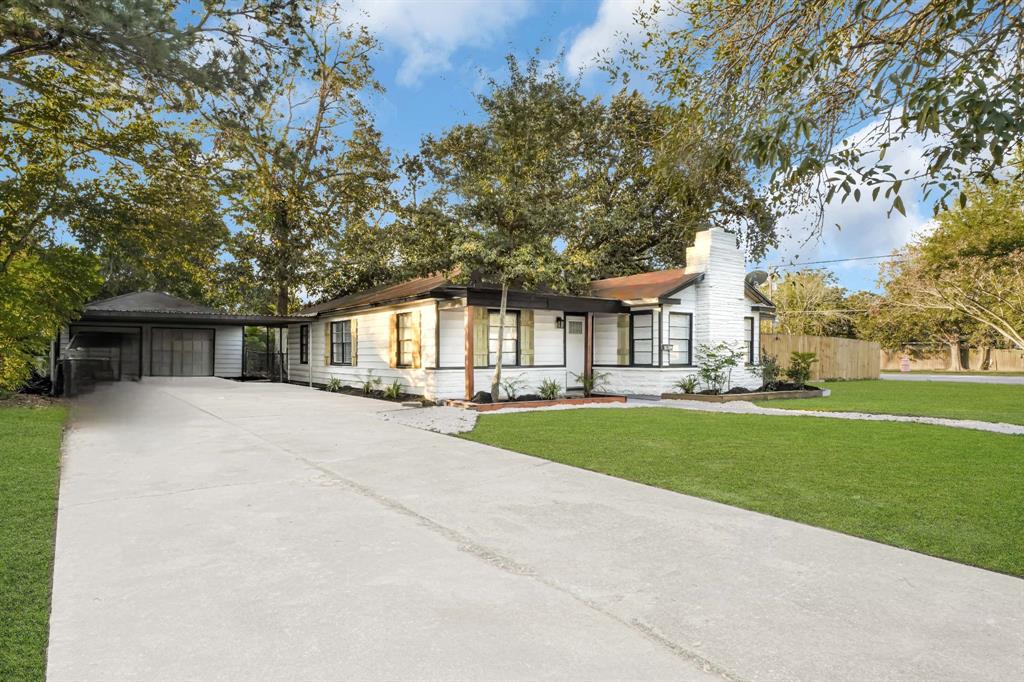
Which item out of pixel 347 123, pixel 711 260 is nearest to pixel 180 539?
pixel 711 260

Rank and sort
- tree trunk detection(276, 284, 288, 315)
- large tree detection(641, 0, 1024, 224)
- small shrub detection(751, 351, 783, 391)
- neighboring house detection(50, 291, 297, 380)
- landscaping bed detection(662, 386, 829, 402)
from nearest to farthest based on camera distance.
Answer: large tree detection(641, 0, 1024, 224), landscaping bed detection(662, 386, 829, 402), small shrub detection(751, 351, 783, 391), neighboring house detection(50, 291, 297, 380), tree trunk detection(276, 284, 288, 315)

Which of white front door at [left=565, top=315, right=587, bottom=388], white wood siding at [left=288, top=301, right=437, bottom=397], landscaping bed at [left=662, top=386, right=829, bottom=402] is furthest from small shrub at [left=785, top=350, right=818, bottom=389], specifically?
white wood siding at [left=288, top=301, right=437, bottom=397]

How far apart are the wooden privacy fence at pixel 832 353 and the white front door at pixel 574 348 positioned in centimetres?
848

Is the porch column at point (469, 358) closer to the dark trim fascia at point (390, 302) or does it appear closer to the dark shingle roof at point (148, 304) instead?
the dark trim fascia at point (390, 302)

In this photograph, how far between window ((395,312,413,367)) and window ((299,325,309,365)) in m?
7.08

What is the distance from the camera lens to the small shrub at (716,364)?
1591cm

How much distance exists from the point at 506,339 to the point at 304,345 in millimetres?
9612

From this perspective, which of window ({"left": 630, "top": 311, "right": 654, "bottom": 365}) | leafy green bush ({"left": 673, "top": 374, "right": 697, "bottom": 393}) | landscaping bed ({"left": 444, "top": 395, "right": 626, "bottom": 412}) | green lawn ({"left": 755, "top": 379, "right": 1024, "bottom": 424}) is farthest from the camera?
window ({"left": 630, "top": 311, "right": 654, "bottom": 365})

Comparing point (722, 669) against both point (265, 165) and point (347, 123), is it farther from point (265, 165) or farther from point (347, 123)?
point (347, 123)

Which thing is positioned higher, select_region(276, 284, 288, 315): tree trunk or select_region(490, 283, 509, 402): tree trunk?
select_region(276, 284, 288, 315): tree trunk

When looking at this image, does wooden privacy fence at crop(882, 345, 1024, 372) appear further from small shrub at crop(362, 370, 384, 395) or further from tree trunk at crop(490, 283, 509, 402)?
small shrub at crop(362, 370, 384, 395)

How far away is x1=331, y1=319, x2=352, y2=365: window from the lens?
710 inches

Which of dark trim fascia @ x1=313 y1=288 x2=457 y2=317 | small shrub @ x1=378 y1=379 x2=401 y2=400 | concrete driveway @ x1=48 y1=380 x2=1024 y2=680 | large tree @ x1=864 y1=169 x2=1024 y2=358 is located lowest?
concrete driveway @ x1=48 y1=380 x2=1024 y2=680

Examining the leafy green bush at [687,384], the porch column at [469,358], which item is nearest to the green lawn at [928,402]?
the leafy green bush at [687,384]
